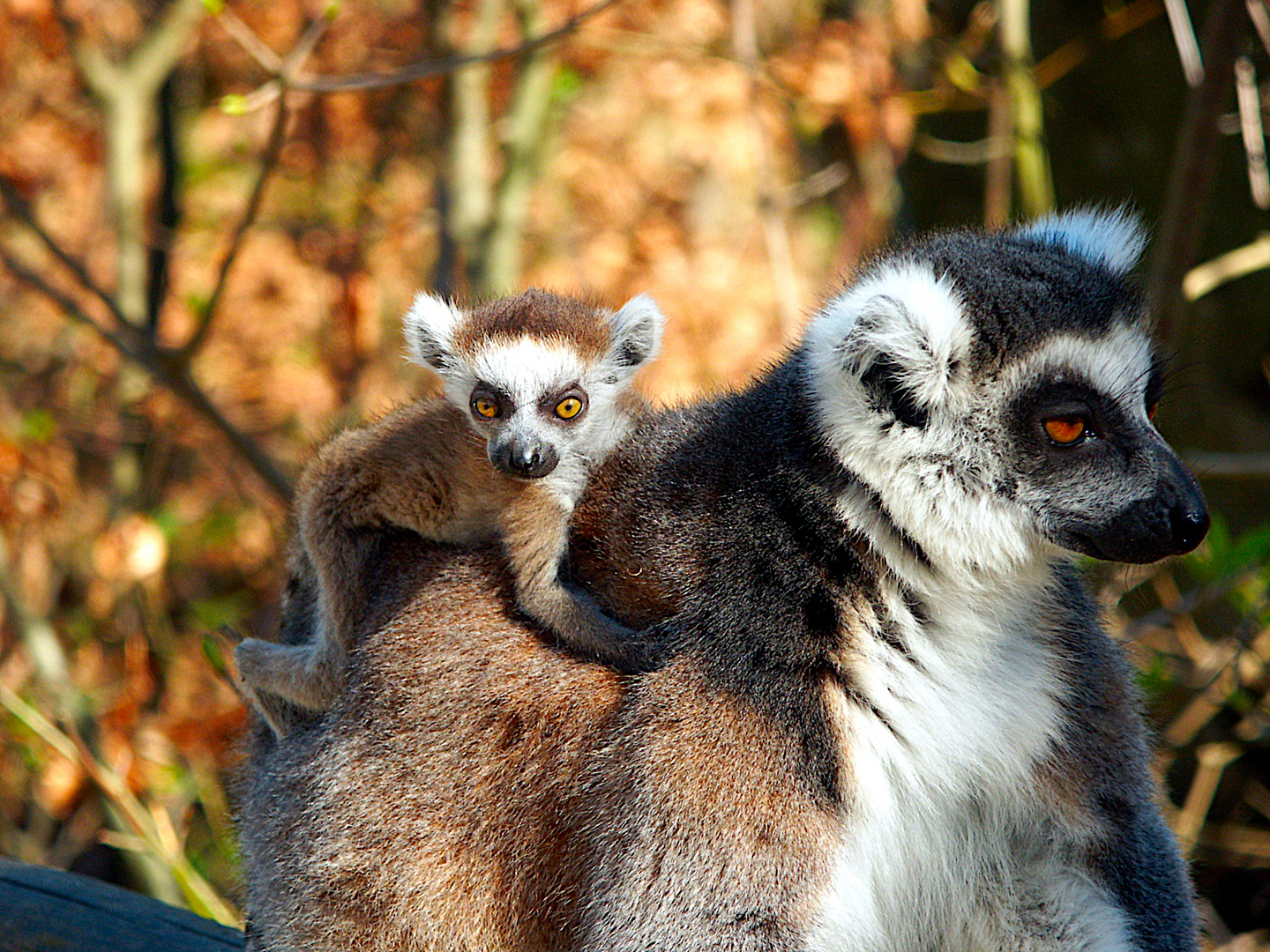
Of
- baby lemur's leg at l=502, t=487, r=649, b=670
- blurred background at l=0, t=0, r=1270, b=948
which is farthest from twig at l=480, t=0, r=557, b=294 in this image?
baby lemur's leg at l=502, t=487, r=649, b=670

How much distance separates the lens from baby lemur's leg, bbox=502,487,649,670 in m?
2.86

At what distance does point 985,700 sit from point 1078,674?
0.85 feet

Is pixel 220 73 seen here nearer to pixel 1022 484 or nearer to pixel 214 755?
pixel 214 755

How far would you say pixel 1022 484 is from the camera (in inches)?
106

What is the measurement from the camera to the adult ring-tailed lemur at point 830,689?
2627mm

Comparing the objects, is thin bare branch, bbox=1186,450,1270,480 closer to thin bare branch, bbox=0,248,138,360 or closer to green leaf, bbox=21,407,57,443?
thin bare branch, bbox=0,248,138,360

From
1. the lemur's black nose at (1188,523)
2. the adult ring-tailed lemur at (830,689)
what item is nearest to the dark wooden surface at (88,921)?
the adult ring-tailed lemur at (830,689)

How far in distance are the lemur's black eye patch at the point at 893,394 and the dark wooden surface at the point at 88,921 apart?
245cm

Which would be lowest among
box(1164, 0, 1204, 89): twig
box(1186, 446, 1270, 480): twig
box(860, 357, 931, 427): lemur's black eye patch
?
box(860, 357, 931, 427): lemur's black eye patch

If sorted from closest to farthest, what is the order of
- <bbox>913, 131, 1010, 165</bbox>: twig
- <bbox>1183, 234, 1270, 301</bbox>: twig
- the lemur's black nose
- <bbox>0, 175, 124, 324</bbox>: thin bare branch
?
the lemur's black nose, <bbox>0, 175, 124, 324</bbox>: thin bare branch, <bbox>1183, 234, 1270, 301</bbox>: twig, <bbox>913, 131, 1010, 165</bbox>: twig

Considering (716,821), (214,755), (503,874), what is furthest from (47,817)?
(716,821)

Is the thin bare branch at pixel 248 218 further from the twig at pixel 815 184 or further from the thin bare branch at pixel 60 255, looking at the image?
the twig at pixel 815 184

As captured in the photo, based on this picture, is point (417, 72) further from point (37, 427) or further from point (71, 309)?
point (37, 427)

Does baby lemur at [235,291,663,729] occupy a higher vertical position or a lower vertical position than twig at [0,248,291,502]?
lower
